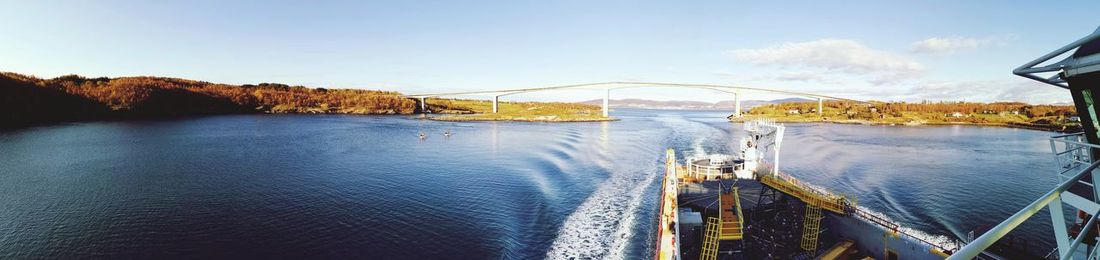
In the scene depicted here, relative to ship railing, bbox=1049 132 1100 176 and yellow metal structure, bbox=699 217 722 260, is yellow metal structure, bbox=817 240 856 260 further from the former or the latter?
ship railing, bbox=1049 132 1100 176

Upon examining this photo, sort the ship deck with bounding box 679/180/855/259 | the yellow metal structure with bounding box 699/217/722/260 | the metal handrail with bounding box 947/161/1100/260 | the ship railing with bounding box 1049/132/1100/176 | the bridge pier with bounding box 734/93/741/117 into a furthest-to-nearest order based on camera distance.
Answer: the bridge pier with bounding box 734/93/741/117
the ship deck with bounding box 679/180/855/259
the yellow metal structure with bounding box 699/217/722/260
the ship railing with bounding box 1049/132/1100/176
the metal handrail with bounding box 947/161/1100/260

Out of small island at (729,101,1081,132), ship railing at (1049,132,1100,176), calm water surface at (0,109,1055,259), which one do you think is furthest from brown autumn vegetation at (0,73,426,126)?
small island at (729,101,1081,132)

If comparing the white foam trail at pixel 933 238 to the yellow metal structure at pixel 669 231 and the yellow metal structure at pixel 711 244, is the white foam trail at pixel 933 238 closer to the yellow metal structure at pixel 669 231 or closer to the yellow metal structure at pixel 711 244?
the yellow metal structure at pixel 711 244

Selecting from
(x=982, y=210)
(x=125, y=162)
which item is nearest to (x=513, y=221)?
(x=982, y=210)

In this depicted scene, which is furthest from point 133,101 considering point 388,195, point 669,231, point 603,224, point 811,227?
point 811,227

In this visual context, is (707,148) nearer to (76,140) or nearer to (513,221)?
(513,221)

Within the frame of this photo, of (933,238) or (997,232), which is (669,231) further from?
(933,238)

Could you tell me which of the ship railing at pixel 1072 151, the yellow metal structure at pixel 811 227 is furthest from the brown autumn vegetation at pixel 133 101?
the ship railing at pixel 1072 151
